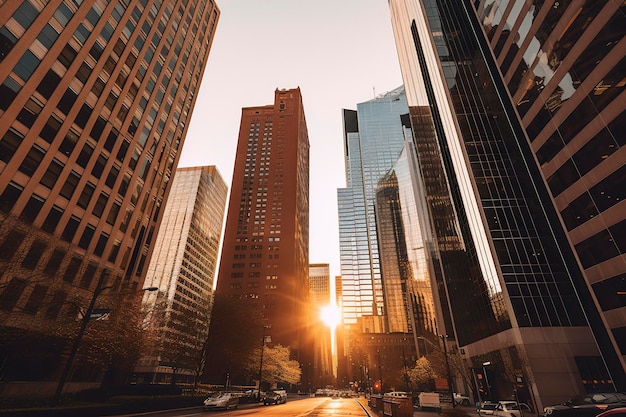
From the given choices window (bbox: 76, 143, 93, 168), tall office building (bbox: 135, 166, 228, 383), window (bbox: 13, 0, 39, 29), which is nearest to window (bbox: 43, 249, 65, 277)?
Result: window (bbox: 76, 143, 93, 168)

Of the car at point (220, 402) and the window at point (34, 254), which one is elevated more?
the window at point (34, 254)

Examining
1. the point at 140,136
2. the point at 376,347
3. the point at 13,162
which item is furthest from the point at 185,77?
the point at 376,347

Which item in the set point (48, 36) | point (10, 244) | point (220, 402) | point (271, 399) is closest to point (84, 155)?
point (48, 36)

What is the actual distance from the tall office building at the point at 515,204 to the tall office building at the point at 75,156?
43983 mm

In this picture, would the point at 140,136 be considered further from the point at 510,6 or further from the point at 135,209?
the point at 510,6

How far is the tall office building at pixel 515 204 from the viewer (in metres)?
30.1

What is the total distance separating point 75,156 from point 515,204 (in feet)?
194

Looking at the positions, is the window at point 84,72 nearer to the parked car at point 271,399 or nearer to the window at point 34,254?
the window at point 34,254

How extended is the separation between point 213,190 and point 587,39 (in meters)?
146

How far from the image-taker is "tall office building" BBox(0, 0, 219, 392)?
27.3 meters

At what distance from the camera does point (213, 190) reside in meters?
153

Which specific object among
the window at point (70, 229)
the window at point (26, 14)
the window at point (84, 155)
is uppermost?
the window at point (26, 14)

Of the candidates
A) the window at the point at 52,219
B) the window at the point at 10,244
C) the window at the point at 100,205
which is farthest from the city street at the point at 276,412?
the window at the point at 100,205

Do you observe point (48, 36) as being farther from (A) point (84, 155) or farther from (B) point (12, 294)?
(B) point (12, 294)
